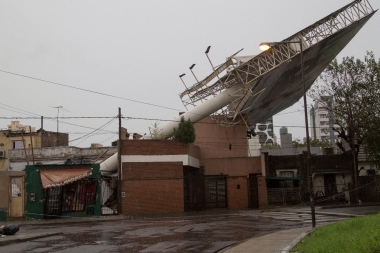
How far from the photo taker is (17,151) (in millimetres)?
47312

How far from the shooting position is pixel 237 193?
3566cm

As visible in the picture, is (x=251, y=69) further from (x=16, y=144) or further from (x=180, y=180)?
(x=16, y=144)

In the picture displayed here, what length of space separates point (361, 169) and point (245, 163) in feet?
50.0

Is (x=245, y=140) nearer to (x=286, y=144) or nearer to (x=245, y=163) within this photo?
(x=245, y=163)

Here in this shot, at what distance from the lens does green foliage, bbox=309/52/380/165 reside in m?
36.8

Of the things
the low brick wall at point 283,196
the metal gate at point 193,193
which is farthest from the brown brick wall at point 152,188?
the low brick wall at point 283,196

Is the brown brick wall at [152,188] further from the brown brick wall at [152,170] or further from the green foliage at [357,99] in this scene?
the green foliage at [357,99]

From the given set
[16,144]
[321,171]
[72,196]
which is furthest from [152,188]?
[16,144]

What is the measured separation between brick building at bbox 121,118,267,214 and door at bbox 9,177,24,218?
23.3 feet

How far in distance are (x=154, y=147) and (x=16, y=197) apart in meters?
10.6

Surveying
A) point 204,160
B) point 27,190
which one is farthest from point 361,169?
point 27,190

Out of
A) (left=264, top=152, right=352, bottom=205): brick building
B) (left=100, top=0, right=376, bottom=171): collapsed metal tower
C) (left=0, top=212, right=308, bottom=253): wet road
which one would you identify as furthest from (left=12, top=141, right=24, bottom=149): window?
(left=0, top=212, right=308, bottom=253): wet road

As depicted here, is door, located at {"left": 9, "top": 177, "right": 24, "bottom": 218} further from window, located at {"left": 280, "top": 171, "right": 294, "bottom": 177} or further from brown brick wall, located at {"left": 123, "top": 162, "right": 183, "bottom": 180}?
window, located at {"left": 280, "top": 171, "right": 294, "bottom": 177}

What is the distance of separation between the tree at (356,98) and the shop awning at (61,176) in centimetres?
2220
